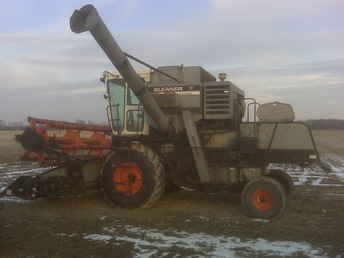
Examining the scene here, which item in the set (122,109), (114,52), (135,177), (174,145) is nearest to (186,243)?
(135,177)

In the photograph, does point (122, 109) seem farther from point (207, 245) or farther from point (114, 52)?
point (207, 245)

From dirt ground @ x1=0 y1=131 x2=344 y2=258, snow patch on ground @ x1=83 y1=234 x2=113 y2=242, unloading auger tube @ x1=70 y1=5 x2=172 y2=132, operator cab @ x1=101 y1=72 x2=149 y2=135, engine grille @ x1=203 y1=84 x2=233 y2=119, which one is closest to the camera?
dirt ground @ x1=0 y1=131 x2=344 y2=258

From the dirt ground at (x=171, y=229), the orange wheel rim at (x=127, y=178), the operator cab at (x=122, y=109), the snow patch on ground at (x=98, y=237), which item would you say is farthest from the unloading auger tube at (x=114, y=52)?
the snow patch on ground at (x=98, y=237)

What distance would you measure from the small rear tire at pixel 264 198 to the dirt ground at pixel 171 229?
0.70 ft

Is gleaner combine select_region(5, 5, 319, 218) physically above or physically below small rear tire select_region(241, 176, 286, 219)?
above

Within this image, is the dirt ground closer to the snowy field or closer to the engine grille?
the snowy field

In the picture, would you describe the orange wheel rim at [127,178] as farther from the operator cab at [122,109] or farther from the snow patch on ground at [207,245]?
the snow patch on ground at [207,245]

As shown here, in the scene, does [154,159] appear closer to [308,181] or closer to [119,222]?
[119,222]

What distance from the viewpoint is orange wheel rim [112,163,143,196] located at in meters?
8.46

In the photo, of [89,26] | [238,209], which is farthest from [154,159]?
[89,26]

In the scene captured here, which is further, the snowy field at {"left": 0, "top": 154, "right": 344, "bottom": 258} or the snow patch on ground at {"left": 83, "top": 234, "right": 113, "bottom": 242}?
the snow patch on ground at {"left": 83, "top": 234, "right": 113, "bottom": 242}

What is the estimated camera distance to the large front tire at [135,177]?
8328mm

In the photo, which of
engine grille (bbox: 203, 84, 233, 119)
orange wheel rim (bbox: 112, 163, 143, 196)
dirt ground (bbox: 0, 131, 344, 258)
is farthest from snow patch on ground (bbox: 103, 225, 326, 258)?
engine grille (bbox: 203, 84, 233, 119)

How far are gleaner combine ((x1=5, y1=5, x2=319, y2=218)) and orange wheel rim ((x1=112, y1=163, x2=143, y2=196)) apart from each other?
2cm
